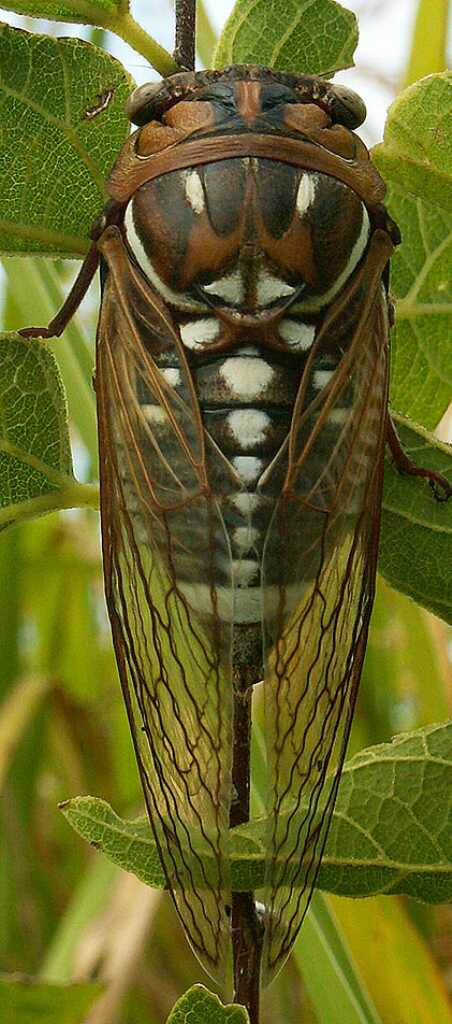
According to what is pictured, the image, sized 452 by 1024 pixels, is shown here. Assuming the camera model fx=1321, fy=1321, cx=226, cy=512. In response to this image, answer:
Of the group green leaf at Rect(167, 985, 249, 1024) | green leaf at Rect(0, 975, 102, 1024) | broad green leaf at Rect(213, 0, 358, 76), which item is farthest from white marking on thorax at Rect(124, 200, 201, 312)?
green leaf at Rect(0, 975, 102, 1024)

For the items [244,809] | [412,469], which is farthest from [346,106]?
[244,809]

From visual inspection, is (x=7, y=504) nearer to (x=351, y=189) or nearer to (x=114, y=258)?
(x=114, y=258)

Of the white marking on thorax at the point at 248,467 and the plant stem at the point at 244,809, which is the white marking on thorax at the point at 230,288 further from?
the plant stem at the point at 244,809

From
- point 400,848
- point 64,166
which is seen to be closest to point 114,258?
point 64,166

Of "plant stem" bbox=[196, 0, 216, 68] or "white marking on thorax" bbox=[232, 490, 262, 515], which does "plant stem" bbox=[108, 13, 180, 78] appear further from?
"plant stem" bbox=[196, 0, 216, 68]

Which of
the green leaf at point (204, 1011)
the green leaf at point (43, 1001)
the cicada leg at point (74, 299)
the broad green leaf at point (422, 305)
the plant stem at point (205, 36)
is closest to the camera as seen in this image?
the green leaf at point (204, 1011)

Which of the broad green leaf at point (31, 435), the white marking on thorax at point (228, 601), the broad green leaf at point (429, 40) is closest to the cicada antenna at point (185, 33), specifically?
the broad green leaf at point (31, 435)
